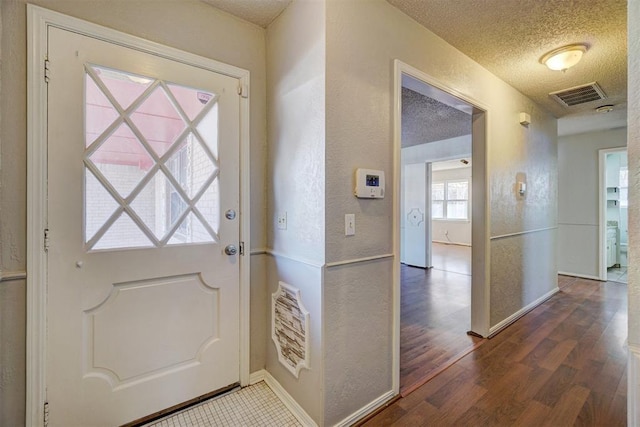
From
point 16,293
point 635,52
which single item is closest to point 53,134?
point 16,293

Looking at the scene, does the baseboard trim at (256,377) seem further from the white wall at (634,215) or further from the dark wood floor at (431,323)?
the white wall at (634,215)

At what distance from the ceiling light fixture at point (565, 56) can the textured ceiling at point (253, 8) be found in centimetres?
214

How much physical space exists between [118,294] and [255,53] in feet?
5.57

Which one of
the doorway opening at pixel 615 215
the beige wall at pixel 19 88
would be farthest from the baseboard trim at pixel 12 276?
the doorway opening at pixel 615 215

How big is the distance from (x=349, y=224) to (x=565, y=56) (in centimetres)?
230

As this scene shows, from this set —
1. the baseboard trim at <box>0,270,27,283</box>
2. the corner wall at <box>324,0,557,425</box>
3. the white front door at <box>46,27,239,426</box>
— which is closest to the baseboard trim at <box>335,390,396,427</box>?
the corner wall at <box>324,0,557,425</box>

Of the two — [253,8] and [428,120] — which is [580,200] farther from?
[253,8]

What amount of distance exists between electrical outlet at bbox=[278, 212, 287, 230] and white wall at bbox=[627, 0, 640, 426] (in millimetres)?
1503

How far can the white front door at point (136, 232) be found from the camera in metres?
1.40

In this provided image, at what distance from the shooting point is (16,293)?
1307 millimetres

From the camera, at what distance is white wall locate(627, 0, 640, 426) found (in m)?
0.88

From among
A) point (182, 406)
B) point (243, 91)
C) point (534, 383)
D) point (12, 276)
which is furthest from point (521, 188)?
point (12, 276)

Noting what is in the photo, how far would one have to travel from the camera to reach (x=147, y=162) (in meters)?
1.59

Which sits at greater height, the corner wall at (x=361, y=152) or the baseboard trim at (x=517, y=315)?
the corner wall at (x=361, y=152)
